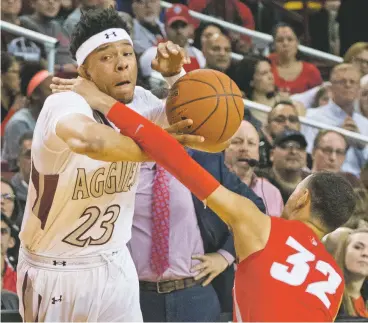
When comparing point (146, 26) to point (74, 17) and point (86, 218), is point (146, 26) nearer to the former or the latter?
point (74, 17)

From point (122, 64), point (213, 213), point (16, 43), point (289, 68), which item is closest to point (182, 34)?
point (289, 68)

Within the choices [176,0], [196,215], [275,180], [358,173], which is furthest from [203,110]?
[176,0]

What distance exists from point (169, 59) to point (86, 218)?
3.04ft

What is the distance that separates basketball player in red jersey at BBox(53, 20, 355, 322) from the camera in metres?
3.43

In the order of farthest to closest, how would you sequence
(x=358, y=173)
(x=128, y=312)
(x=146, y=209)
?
(x=358, y=173) < (x=146, y=209) < (x=128, y=312)

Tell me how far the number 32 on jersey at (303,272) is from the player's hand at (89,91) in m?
0.97

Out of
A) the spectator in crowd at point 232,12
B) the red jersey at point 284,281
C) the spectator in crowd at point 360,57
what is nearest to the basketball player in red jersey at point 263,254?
the red jersey at point 284,281

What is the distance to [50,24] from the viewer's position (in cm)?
849

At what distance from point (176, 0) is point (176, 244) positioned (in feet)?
18.3

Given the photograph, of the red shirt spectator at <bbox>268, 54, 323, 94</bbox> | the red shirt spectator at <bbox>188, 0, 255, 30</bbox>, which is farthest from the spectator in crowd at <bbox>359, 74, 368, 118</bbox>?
the red shirt spectator at <bbox>188, 0, 255, 30</bbox>

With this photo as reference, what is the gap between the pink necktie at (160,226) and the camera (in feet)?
16.5

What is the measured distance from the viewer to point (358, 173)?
763cm

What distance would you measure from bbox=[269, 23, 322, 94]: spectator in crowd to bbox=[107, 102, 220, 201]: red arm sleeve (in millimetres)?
5264

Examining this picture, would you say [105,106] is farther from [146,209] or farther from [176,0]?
[176,0]
